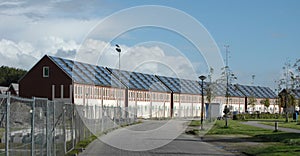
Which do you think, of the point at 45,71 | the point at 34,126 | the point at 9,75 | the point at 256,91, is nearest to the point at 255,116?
the point at 45,71

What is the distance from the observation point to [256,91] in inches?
5005

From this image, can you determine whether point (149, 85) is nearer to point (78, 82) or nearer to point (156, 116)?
point (156, 116)

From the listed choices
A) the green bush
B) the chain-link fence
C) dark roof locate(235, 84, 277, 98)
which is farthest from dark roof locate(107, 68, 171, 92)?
the chain-link fence

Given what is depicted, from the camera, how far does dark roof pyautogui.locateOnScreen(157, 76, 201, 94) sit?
85.2 m

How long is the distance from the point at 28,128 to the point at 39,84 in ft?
217

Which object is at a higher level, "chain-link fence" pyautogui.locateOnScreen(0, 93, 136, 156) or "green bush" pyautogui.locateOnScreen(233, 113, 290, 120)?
"chain-link fence" pyautogui.locateOnScreen(0, 93, 136, 156)

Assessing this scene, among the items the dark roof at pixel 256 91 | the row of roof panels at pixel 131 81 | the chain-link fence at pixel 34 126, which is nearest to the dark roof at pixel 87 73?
the row of roof panels at pixel 131 81

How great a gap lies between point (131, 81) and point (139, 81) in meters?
3.72

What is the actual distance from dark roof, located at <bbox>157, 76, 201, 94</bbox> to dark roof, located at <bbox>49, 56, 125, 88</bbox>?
12938mm

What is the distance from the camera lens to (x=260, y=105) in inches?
4941

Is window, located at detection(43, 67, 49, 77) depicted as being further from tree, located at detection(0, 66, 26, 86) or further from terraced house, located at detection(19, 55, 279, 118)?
tree, located at detection(0, 66, 26, 86)

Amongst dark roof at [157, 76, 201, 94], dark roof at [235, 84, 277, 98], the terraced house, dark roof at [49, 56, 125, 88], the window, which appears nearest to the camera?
dark roof at [49, 56, 125, 88]

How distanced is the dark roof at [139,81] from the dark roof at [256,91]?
2453 centimetres

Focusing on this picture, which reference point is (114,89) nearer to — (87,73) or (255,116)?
(87,73)
